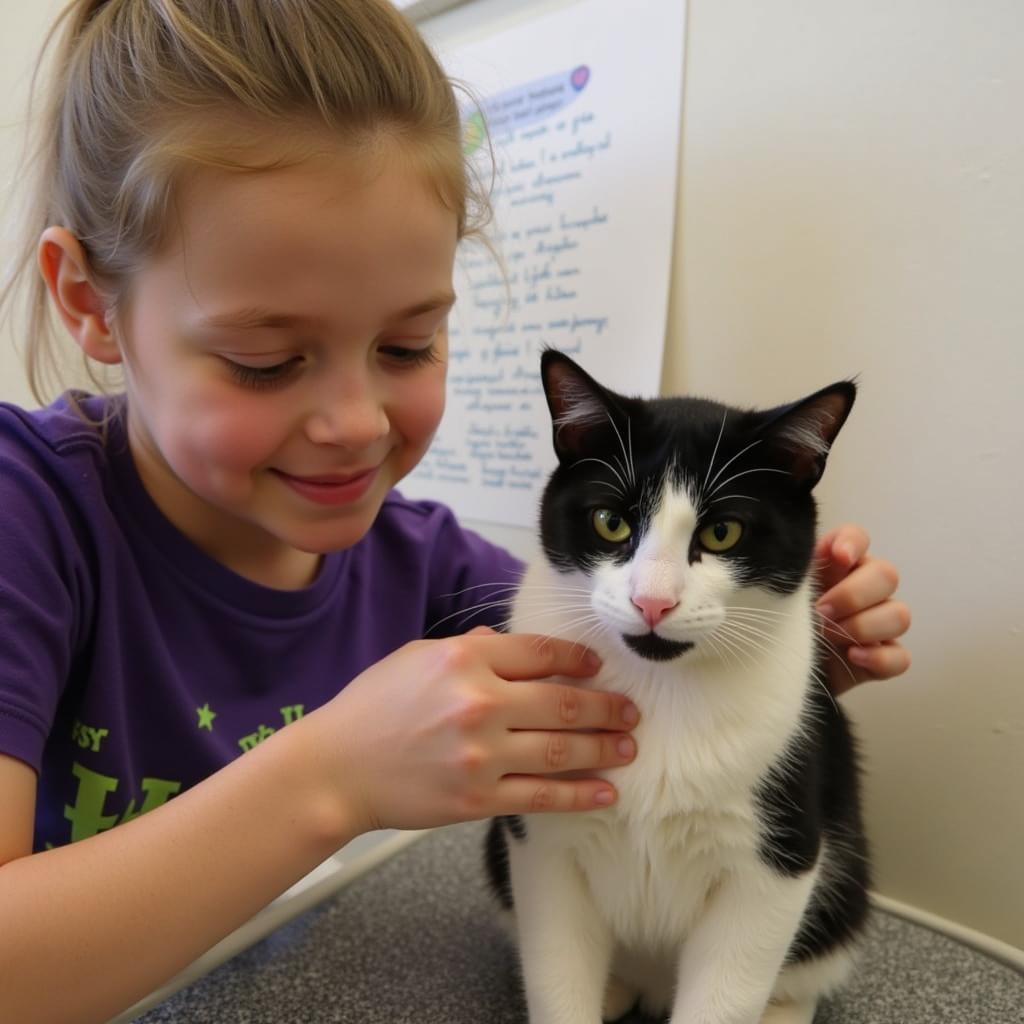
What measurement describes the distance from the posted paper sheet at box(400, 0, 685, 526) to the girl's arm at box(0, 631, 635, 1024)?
49cm

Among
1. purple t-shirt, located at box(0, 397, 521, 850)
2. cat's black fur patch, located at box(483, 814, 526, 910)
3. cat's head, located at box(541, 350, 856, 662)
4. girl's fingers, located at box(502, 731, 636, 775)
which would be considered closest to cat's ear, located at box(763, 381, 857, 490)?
cat's head, located at box(541, 350, 856, 662)

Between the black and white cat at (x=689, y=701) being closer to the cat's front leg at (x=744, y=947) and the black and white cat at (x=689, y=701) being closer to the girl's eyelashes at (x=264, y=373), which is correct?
the cat's front leg at (x=744, y=947)

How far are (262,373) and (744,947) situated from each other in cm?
47

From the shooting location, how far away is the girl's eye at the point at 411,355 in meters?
0.59

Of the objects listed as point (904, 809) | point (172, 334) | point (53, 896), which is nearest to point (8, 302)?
point (172, 334)

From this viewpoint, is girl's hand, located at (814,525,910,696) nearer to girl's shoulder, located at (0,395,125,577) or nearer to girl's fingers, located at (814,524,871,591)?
girl's fingers, located at (814,524,871,591)

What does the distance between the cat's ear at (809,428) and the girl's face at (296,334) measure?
24cm

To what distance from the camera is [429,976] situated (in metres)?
0.65

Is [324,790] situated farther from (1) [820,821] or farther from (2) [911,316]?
(2) [911,316]

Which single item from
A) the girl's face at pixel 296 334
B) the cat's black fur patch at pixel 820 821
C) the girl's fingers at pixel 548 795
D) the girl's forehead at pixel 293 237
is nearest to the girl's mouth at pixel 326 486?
the girl's face at pixel 296 334

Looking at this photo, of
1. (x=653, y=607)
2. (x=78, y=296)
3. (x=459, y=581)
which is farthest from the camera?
(x=459, y=581)

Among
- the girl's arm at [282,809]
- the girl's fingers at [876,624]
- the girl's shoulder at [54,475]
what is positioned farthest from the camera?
the girl's fingers at [876,624]

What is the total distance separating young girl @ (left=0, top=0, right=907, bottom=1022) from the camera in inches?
19.0

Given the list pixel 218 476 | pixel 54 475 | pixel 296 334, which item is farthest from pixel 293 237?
pixel 54 475
